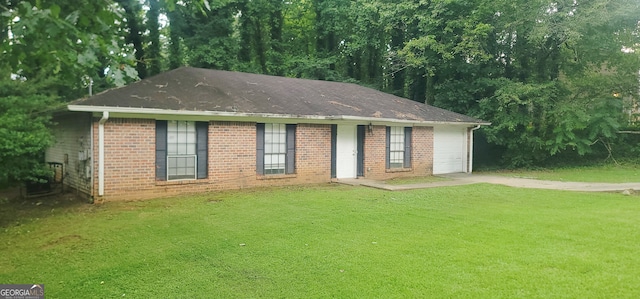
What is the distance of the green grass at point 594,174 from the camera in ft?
47.5

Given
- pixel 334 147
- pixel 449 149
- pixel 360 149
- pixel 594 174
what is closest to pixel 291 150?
pixel 334 147

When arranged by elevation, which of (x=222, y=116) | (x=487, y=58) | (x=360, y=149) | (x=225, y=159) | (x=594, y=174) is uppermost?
(x=487, y=58)

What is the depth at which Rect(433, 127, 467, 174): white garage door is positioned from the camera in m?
16.6

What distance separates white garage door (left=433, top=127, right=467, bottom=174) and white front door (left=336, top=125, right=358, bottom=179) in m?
4.04

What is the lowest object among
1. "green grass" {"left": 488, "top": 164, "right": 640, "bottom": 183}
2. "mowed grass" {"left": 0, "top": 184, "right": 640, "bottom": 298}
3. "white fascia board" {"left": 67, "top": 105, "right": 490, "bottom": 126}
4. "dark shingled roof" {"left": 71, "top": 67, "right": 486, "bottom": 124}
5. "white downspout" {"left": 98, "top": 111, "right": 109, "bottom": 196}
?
A: "mowed grass" {"left": 0, "top": 184, "right": 640, "bottom": 298}

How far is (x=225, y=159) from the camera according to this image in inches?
456

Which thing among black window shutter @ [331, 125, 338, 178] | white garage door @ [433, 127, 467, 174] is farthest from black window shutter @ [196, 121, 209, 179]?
white garage door @ [433, 127, 467, 174]

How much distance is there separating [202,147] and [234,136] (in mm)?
974

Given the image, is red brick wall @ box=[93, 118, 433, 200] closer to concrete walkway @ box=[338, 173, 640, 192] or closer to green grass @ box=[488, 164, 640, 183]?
concrete walkway @ box=[338, 173, 640, 192]

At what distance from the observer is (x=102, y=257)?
17.8 feet

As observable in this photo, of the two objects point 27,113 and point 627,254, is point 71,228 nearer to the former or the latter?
point 27,113

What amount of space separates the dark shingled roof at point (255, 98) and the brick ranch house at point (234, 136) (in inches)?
2.0

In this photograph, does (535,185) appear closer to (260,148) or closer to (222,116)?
(260,148)

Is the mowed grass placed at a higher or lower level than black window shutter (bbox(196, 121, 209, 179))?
lower
